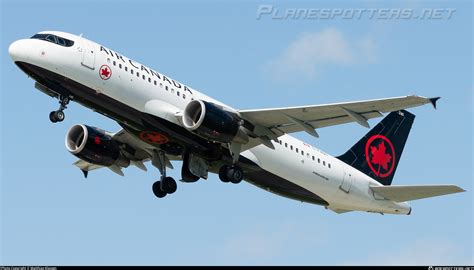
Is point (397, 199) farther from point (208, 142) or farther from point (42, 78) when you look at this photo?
point (42, 78)

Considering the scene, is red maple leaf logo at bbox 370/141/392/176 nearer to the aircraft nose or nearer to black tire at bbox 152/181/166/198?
black tire at bbox 152/181/166/198

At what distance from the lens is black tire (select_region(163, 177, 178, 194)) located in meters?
44.9

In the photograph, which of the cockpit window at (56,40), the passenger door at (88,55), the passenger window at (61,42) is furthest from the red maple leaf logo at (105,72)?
the passenger window at (61,42)

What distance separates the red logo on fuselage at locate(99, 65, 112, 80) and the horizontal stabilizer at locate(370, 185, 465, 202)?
1491 centimetres

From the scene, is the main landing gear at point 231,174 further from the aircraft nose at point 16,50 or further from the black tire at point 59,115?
the aircraft nose at point 16,50

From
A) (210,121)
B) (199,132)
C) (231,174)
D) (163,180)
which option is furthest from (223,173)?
(163,180)

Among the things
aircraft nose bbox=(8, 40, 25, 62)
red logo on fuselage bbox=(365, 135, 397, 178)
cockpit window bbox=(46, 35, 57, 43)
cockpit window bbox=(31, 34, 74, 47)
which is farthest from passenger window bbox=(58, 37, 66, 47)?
red logo on fuselage bbox=(365, 135, 397, 178)

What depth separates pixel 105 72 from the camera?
39.0 m

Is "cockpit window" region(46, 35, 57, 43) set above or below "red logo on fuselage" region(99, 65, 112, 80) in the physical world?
above

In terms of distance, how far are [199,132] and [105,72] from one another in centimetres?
450

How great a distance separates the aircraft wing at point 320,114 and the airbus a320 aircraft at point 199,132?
1.6 inches

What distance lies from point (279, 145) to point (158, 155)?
560 cm

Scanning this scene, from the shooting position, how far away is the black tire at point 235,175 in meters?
41.9

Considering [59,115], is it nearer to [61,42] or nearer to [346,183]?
[61,42]
